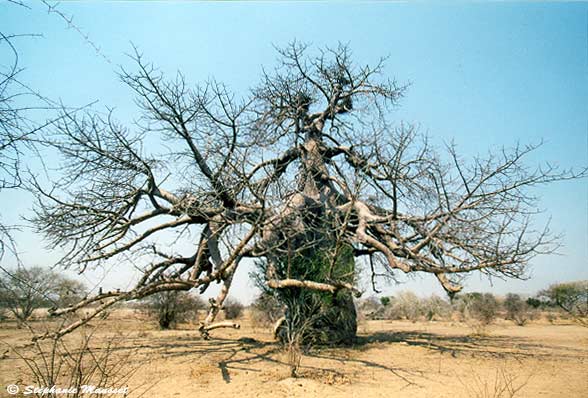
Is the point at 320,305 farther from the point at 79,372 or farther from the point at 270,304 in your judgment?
the point at 79,372

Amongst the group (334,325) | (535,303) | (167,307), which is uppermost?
(167,307)

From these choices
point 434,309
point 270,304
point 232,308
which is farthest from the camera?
point 434,309

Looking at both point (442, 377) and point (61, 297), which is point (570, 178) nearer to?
point (442, 377)

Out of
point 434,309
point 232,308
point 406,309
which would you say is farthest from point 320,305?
point 434,309

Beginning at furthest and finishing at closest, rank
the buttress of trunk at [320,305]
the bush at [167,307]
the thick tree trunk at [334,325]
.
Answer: the bush at [167,307], the thick tree trunk at [334,325], the buttress of trunk at [320,305]

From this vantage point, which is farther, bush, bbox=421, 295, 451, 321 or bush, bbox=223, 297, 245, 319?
bush, bbox=421, 295, 451, 321

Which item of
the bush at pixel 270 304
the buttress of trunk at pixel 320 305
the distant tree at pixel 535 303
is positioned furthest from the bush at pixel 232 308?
the distant tree at pixel 535 303

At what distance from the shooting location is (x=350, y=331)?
683cm

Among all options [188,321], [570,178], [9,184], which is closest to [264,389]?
[9,184]

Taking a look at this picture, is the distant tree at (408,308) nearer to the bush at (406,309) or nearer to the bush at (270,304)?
the bush at (406,309)

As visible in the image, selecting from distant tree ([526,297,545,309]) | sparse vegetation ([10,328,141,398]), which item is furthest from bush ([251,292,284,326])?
distant tree ([526,297,545,309])

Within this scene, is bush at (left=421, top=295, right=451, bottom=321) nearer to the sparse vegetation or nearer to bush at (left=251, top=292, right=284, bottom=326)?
bush at (left=251, top=292, right=284, bottom=326)

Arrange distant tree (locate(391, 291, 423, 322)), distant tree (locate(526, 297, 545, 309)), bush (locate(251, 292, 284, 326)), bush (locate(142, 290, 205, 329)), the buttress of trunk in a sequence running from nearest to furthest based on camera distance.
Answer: the buttress of trunk, bush (locate(251, 292, 284, 326)), bush (locate(142, 290, 205, 329)), distant tree (locate(391, 291, 423, 322)), distant tree (locate(526, 297, 545, 309))

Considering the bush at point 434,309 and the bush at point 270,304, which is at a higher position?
the bush at point 270,304
